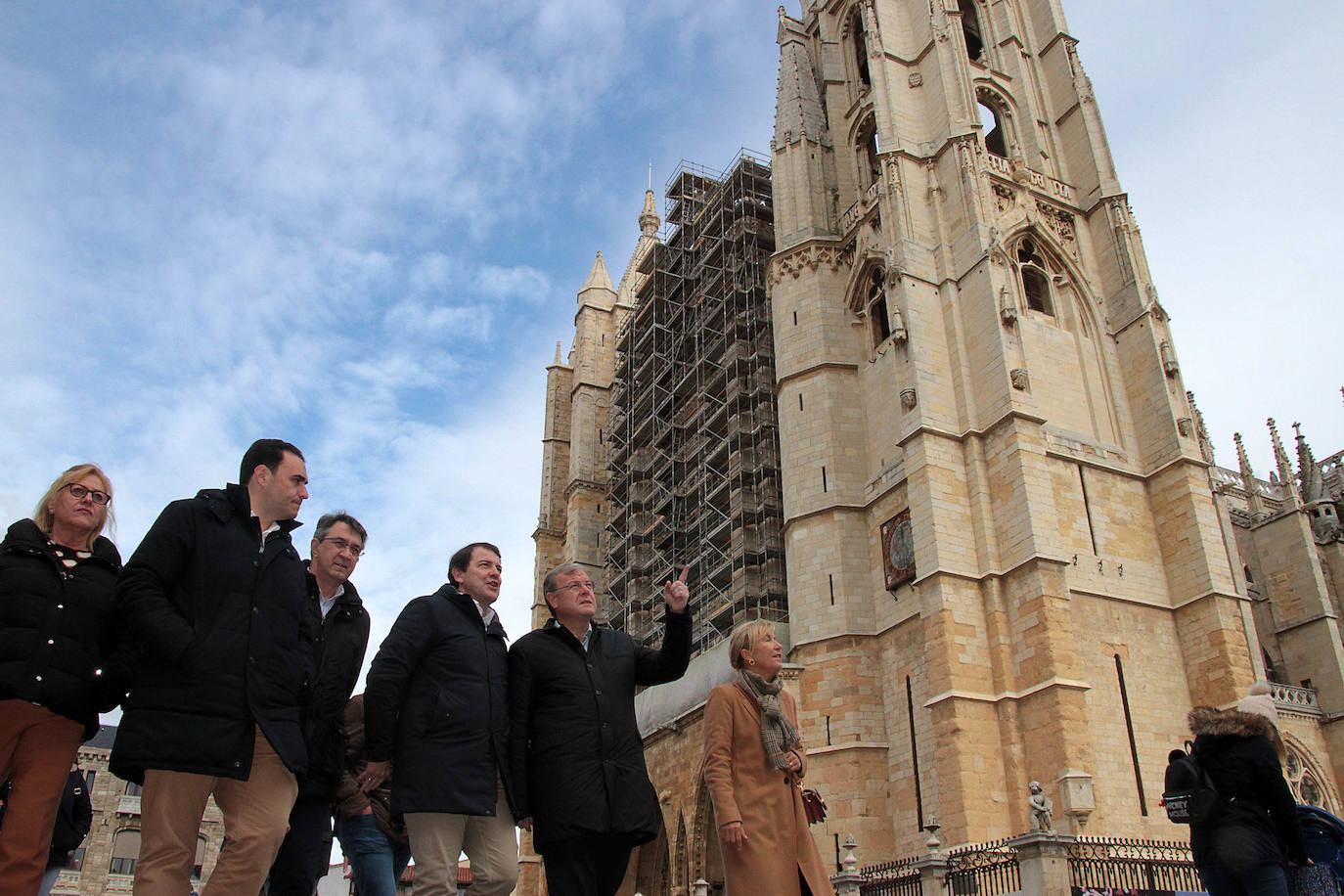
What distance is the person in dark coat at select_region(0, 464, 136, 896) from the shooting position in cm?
381

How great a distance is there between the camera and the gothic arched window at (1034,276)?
799 inches

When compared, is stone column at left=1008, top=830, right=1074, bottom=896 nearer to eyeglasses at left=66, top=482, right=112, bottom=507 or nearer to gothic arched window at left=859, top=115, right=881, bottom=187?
eyeglasses at left=66, top=482, right=112, bottom=507

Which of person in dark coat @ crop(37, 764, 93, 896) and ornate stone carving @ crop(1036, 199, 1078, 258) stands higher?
ornate stone carving @ crop(1036, 199, 1078, 258)

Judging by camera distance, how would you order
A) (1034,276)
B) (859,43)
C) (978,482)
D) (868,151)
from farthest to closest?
1. (859,43)
2. (868,151)
3. (1034,276)
4. (978,482)

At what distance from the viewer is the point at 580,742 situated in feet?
14.9

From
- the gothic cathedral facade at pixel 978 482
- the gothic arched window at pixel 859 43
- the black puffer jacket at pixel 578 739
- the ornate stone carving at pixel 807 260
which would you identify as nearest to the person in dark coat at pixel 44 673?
the black puffer jacket at pixel 578 739

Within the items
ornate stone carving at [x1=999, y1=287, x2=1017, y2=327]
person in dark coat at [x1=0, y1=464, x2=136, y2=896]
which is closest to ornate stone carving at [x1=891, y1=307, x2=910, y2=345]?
ornate stone carving at [x1=999, y1=287, x2=1017, y2=327]

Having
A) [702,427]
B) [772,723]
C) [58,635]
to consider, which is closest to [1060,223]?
[702,427]

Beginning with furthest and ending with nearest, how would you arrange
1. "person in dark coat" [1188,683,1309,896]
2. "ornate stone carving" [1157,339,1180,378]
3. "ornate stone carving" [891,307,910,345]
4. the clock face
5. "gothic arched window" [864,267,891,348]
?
"gothic arched window" [864,267,891,348] → "ornate stone carving" [1157,339,1180,378] → "ornate stone carving" [891,307,910,345] → the clock face → "person in dark coat" [1188,683,1309,896]

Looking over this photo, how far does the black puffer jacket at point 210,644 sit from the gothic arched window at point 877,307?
18.2m

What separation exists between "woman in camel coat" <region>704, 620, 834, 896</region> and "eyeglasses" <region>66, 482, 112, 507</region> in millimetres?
2850

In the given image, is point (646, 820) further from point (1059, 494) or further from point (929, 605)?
point (1059, 494)

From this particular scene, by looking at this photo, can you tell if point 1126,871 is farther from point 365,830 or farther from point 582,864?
point 365,830

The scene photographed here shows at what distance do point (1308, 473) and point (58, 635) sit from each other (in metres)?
31.8
